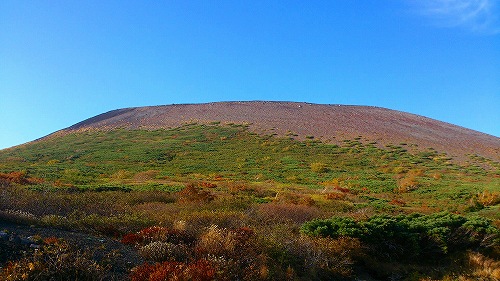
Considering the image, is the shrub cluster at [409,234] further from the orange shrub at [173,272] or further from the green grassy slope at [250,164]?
the green grassy slope at [250,164]

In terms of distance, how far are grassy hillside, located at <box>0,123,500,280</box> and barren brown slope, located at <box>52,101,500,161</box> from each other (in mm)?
2993

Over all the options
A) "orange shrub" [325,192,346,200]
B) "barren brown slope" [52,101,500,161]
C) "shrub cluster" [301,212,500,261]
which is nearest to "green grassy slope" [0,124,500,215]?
"orange shrub" [325,192,346,200]

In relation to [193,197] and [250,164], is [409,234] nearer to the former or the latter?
[193,197]

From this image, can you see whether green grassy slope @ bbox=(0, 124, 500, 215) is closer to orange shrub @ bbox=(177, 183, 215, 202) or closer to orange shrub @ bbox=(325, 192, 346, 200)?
orange shrub @ bbox=(325, 192, 346, 200)

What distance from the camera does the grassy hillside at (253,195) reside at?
9375 mm

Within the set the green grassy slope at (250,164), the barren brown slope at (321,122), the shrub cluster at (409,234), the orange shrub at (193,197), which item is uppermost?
the barren brown slope at (321,122)

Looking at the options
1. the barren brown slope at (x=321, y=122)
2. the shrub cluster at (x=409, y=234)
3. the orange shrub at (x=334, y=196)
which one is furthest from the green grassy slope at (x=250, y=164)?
the shrub cluster at (x=409, y=234)

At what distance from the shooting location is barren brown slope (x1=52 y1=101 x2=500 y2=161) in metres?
52.5

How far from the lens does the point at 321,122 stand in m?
59.6

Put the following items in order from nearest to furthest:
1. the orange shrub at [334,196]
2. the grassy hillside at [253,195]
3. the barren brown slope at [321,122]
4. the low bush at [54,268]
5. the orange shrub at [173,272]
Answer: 1. the low bush at [54,268]
2. the orange shrub at [173,272]
3. the grassy hillside at [253,195]
4. the orange shrub at [334,196]
5. the barren brown slope at [321,122]

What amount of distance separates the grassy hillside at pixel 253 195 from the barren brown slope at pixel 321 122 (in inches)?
118

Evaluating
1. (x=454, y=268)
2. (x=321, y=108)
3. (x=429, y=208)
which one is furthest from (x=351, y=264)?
(x=321, y=108)

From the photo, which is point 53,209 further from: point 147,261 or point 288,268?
point 288,268

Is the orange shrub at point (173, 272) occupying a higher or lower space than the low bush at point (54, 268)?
lower
